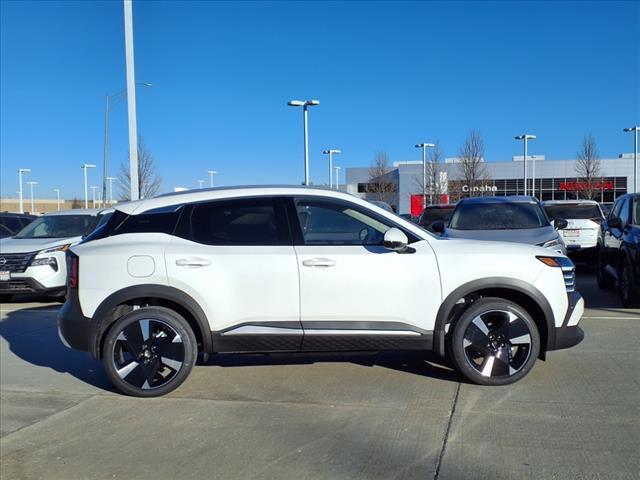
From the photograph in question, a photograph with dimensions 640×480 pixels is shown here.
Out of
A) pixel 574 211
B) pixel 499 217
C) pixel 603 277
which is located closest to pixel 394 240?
pixel 499 217

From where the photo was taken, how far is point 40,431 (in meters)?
4.69

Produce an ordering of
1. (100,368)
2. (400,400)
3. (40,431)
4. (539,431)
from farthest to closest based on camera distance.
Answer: (100,368) < (400,400) < (40,431) < (539,431)

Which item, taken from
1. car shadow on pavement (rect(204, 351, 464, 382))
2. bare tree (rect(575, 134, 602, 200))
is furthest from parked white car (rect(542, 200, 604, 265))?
bare tree (rect(575, 134, 602, 200))

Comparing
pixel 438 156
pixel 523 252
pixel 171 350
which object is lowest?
pixel 171 350

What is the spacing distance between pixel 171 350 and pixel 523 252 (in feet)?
10.4

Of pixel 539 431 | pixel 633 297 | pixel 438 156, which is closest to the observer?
pixel 539 431

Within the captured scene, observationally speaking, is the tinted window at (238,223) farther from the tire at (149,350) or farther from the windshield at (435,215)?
the windshield at (435,215)

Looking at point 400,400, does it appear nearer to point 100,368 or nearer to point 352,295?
point 352,295

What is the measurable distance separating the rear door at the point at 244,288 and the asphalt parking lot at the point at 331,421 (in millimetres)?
538

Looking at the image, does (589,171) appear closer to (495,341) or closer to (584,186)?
(584,186)

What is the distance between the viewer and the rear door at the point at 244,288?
5188 mm

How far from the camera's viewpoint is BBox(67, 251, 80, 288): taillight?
5273 millimetres

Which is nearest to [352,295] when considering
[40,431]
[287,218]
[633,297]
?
[287,218]

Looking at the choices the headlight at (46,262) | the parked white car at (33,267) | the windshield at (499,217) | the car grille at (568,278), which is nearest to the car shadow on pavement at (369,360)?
the car grille at (568,278)
